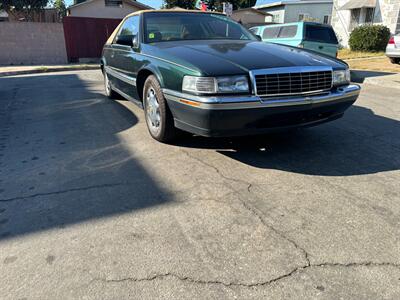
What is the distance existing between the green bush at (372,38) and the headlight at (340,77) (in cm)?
1651

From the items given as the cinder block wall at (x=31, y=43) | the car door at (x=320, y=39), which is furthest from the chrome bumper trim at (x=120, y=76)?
the cinder block wall at (x=31, y=43)

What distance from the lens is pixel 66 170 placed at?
142 inches

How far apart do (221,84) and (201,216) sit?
47.5 inches

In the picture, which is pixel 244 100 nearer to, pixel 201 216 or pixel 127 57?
pixel 201 216

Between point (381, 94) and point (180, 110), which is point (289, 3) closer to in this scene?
point (381, 94)

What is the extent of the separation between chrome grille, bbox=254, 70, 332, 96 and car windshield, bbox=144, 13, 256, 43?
66.6 inches

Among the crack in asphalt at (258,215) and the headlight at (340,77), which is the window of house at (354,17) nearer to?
the headlight at (340,77)

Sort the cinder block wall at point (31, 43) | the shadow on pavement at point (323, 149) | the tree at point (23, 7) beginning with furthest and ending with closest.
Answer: the tree at point (23, 7)
the cinder block wall at point (31, 43)
the shadow on pavement at point (323, 149)

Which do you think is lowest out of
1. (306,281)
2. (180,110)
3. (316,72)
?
(306,281)

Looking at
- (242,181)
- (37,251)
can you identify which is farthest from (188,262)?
(242,181)

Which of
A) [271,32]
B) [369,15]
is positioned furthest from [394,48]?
[369,15]

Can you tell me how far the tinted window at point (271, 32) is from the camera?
38.5 feet

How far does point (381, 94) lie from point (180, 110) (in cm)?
600

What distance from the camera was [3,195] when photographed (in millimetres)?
3074
